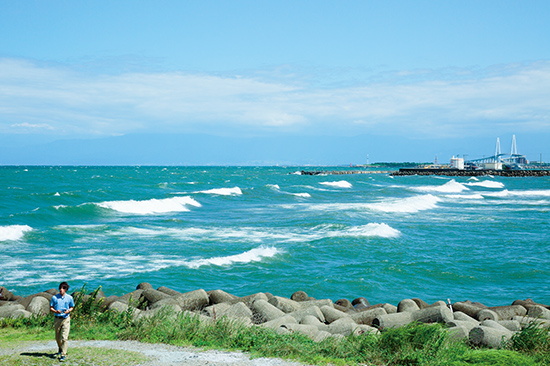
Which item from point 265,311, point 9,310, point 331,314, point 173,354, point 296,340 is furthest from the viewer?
point 331,314

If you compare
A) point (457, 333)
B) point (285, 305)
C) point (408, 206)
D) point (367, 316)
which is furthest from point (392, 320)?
point (408, 206)

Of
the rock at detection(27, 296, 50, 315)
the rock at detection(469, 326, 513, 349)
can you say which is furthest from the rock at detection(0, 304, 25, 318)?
the rock at detection(469, 326, 513, 349)

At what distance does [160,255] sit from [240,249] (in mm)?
3020

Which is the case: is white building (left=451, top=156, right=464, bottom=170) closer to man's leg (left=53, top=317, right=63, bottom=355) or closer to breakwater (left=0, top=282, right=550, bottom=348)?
breakwater (left=0, top=282, right=550, bottom=348)

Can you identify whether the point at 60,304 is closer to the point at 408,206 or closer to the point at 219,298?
the point at 219,298

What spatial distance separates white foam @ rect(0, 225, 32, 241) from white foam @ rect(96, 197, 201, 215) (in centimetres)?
1079

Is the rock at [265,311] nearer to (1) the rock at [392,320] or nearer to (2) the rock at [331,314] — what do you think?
(2) the rock at [331,314]

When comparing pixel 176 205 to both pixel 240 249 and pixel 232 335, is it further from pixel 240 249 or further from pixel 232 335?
pixel 232 335

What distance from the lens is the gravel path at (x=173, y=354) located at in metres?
7.02

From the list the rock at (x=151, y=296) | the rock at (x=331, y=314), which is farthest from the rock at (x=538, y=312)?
the rock at (x=151, y=296)

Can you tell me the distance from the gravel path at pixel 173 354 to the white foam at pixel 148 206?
28.0 meters

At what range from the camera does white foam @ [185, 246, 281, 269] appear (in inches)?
682

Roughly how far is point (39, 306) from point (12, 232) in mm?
15649

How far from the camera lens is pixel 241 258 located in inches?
711
